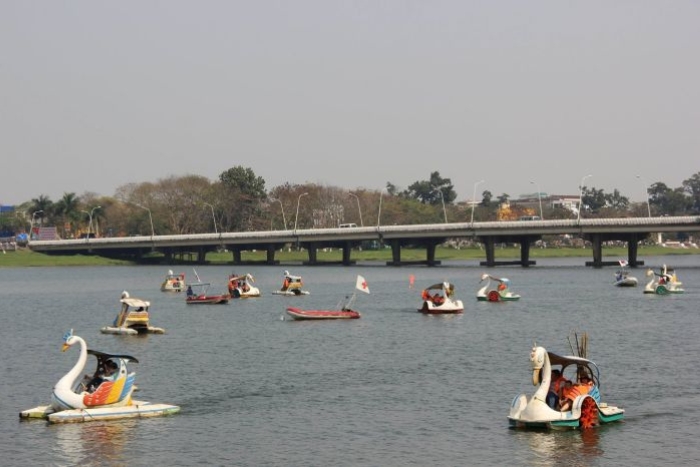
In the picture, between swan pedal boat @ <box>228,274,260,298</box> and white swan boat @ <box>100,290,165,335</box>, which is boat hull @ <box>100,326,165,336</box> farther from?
swan pedal boat @ <box>228,274,260,298</box>

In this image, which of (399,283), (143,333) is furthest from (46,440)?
(399,283)

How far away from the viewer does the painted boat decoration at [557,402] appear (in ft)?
129

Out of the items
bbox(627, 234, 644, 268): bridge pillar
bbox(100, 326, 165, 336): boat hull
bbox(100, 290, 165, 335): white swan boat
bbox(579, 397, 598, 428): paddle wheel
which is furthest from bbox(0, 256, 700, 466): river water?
bbox(627, 234, 644, 268): bridge pillar

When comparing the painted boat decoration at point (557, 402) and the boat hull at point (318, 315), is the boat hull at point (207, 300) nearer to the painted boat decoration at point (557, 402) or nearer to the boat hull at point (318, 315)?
the boat hull at point (318, 315)

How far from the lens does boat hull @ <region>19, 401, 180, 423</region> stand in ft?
136

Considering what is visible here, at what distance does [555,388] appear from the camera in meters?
40.3

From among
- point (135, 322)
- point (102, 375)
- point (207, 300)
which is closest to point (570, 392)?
point (102, 375)

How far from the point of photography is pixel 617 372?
5494cm

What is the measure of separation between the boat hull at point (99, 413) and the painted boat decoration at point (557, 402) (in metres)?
12.5

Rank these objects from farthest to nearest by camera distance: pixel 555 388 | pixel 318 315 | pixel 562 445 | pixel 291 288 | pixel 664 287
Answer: pixel 291 288, pixel 664 287, pixel 318 315, pixel 555 388, pixel 562 445

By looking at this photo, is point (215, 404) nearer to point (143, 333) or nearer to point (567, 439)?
point (567, 439)

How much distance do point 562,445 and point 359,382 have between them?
51.7ft

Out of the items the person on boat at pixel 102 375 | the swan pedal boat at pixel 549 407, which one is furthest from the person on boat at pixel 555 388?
the person on boat at pixel 102 375

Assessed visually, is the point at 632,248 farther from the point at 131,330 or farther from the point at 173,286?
the point at 131,330
